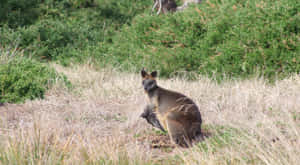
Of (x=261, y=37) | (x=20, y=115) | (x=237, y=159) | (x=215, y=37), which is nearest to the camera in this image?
(x=237, y=159)

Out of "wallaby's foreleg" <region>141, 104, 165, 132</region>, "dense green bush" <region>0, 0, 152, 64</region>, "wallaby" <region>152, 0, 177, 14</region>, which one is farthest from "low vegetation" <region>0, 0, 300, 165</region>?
"wallaby" <region>152, 0, 177, 14</region>

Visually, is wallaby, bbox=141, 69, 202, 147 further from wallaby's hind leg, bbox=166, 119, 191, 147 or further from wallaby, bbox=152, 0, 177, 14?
wallaby, bbox=152, 0, 177, 14

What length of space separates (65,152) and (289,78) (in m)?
6.41

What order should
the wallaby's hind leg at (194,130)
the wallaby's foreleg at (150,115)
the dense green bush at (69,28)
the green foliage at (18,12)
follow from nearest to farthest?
the wallaby's hind leg at (194,130), the wallaby's foreleg at (150,115), the dense green bush at (69,28), the green foliage at (18,12)

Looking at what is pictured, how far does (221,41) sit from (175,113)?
20.9 ft

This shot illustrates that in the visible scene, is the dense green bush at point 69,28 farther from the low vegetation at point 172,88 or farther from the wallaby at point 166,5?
the wallaby at point 166,5

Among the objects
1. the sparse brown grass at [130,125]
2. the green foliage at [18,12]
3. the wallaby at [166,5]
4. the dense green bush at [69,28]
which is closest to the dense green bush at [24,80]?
the sparse brown grass at [130,125]

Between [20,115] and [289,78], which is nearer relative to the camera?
[20,115]

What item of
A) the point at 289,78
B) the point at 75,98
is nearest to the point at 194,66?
the point at 289,78

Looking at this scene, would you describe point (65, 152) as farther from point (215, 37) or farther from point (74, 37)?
point (74, 37)

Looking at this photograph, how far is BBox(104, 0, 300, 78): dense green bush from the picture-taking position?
969 centimetres

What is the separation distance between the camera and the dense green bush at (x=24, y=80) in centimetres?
884

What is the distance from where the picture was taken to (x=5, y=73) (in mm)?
9344

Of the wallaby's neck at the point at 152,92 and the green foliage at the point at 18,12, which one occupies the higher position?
the green foliage at the point at 18,12
